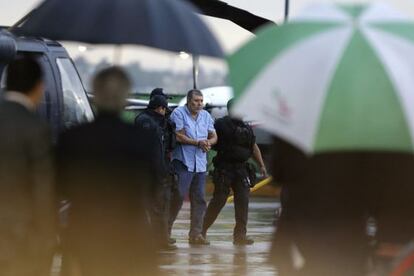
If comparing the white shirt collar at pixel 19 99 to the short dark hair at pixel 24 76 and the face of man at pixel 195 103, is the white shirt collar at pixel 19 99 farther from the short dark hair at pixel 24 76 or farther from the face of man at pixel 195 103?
the face of man at pixel 195 103

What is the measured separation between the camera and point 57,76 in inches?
512

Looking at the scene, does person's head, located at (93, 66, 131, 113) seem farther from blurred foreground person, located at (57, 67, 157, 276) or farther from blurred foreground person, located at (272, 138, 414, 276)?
blurred foreground person, located at (272, 138, 414, 276)

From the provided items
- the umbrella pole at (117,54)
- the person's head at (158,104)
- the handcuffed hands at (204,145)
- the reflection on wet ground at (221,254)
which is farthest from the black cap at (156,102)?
the umbrella pole at (117,54)

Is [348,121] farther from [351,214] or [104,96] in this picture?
[104,96]

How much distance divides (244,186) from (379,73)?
897cm

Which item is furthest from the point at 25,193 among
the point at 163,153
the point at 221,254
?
the point at 221,254

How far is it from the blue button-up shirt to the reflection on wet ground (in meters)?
0.88

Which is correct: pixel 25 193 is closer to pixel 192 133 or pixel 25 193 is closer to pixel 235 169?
pixel 192 133

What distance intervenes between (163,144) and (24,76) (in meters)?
7.76

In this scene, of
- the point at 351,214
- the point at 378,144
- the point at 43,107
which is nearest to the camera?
the point at 378,144

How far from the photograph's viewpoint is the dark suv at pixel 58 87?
42.0 feet

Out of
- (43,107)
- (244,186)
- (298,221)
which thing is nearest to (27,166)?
(298,221)

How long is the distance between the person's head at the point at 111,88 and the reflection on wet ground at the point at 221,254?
572 cm

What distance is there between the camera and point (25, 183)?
6.98 meters
